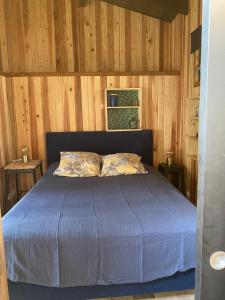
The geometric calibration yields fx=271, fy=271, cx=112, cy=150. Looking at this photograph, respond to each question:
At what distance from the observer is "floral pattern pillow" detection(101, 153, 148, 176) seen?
3352 millimetres

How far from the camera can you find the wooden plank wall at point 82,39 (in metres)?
3.92

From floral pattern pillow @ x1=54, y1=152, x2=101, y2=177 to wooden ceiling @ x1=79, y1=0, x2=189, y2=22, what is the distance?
214 centimetres

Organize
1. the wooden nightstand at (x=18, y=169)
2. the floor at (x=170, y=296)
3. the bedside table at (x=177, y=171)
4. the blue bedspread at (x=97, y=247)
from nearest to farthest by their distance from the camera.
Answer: the blue bedspread at (x=97, y=247) → the floor at (x=170, y=296) → the wooden nightstand at (x=18, y=169) → the bedside table at (x=177, y=171)

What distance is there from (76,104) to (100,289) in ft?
8.74

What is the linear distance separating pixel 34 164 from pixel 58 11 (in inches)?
88.3

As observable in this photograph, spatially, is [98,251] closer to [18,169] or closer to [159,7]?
[18,169]

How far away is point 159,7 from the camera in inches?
144

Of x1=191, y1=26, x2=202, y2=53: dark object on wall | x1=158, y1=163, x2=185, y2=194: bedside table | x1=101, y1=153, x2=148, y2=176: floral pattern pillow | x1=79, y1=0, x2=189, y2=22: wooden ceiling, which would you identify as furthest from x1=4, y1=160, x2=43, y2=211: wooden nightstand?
x1=191, y1=26, x2=202, y2=53: dark object on wall

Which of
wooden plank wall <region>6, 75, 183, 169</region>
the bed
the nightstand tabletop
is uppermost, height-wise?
wooden plank wall <region>6, 75, 183, 169</region>

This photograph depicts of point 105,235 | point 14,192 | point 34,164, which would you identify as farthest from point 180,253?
point 14,192

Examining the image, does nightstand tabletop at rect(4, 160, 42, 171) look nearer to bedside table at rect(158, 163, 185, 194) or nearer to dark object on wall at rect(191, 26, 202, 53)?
bedside table at rect(158, 163, 185, 194)

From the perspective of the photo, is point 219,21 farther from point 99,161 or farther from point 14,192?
point 14,192

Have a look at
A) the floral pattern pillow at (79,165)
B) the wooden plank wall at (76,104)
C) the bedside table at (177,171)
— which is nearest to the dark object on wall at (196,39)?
the wooden plank wall at (76,104)

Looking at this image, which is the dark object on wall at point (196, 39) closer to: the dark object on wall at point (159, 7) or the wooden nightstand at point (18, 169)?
the dark object on wall at point (159, 7)
